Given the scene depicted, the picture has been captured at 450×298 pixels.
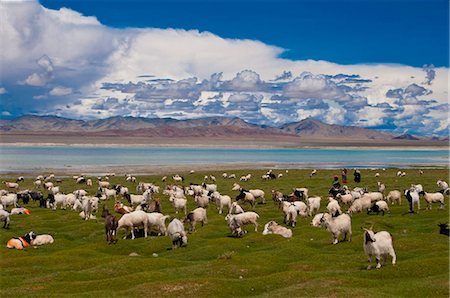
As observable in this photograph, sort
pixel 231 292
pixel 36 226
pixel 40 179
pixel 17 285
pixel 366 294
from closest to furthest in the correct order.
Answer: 1. pixel 366 294
2. pixel 231 292
3. pixel 17 285
4. pixel 36 226
5. pixel 40 179

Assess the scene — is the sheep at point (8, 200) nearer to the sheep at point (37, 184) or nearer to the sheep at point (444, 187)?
the sheep at point (37, 184)

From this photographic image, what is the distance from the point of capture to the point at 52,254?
27672 millimetres

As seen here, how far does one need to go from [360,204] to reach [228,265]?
1830cm

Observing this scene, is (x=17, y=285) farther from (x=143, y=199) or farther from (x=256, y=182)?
(x=256, y=182)

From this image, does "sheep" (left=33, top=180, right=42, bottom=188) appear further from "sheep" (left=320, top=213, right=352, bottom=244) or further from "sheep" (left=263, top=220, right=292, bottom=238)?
"sheep" (left=320, top=213, right=352, bottom=244)

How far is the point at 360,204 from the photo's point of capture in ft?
128

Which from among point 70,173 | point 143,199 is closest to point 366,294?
point 143,199

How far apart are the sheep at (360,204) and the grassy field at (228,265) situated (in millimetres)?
1414

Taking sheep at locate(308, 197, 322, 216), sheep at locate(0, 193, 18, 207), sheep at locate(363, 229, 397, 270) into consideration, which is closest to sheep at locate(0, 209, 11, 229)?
sheep at locate(0, 193, 18, 207)

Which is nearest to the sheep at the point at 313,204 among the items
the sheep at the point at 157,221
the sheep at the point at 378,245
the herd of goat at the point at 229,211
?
the herd of goat at the point at 229,211

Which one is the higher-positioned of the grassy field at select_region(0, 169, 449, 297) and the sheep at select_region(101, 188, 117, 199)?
the sheep at select_region(101, 188, 117, 199)

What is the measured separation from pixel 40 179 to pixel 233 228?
46700 mm

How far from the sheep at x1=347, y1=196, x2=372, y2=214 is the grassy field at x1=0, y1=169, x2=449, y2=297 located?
4.64ft

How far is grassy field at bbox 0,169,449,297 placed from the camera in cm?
2009
